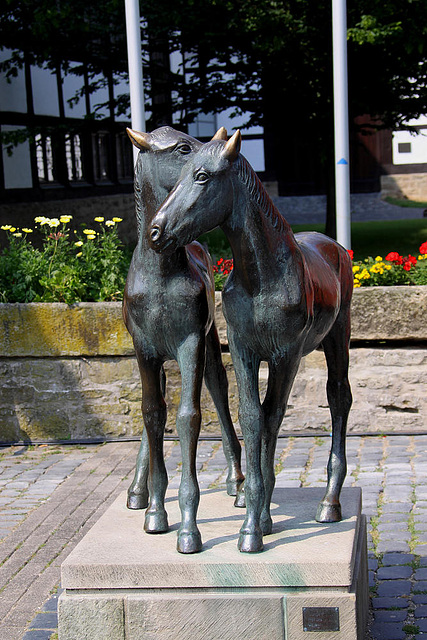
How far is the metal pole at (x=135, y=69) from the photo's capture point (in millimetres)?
8586

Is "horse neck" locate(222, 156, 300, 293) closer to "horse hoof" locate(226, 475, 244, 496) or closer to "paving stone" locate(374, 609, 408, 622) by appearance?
"horse hoof" locate(226, 475, 244, 496)

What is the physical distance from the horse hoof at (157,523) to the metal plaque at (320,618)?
2.32 feet

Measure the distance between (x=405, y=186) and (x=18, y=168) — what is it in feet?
50.9

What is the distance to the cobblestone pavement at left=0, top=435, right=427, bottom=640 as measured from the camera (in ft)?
14.4

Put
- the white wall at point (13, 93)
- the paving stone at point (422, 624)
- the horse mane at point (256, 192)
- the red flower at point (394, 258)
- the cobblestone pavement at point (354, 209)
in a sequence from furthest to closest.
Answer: the cobblestone pavement at point (354, 209) < the white wall at point (13, 93) < the red flower at point (394, 258) < the paving stone at point (422, 624) < the horse mane at point (256, 192)

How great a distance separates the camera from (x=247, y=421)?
357cm

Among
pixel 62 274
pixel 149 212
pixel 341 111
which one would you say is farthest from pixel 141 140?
pixel 341 111

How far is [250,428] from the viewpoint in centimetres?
356

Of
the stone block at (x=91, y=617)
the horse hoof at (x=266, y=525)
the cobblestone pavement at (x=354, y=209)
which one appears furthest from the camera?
the cobblestone pavement at (x=354, y=209)

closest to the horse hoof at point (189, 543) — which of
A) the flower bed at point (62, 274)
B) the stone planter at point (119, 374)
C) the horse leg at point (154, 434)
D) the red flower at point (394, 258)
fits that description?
the horse leg at point (154, 434)

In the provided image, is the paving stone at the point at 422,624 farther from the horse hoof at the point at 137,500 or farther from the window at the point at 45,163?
the window at the point at 45,163

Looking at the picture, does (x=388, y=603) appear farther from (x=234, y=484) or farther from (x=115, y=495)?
(x=115, y=495)

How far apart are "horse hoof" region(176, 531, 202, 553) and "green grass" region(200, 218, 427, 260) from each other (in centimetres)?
1155

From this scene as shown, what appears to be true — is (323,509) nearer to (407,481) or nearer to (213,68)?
(407,481)
